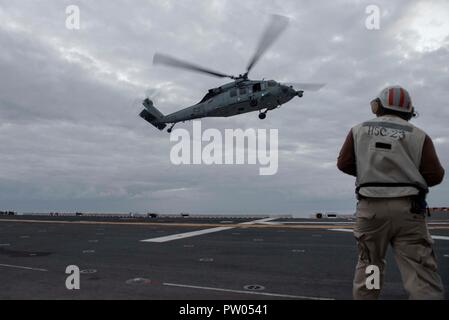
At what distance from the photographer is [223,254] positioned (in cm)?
962

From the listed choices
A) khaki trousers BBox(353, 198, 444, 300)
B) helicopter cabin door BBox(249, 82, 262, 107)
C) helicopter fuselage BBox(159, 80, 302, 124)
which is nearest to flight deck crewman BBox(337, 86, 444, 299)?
khaki trousers BBox(353, 198, 444, 300)

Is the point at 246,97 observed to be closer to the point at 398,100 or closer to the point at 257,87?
the point at 257,87

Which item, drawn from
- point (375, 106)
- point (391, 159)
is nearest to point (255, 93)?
point (375, 106)

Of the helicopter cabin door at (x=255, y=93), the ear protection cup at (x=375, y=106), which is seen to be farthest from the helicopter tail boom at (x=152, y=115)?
the ear protection cup at (x=375, y=106)

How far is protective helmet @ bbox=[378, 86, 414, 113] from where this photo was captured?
4004 mm

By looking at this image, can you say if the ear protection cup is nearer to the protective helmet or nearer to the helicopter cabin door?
the protective helmet

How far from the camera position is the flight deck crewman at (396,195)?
11.9 ft

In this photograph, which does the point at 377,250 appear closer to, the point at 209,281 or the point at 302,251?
the point at 209,281

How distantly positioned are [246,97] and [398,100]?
24.3m

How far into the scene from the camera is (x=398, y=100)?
4004mm

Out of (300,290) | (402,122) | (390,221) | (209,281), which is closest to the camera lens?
(390,221)

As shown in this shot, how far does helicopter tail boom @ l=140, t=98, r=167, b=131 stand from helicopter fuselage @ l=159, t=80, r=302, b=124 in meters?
9.27

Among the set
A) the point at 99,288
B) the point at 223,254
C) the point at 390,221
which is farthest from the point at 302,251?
the point at 390,221
